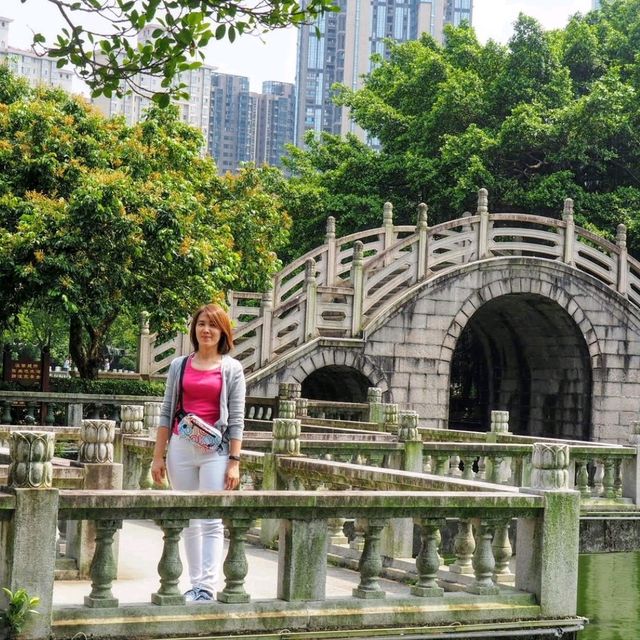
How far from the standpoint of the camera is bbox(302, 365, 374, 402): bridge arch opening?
27906mm

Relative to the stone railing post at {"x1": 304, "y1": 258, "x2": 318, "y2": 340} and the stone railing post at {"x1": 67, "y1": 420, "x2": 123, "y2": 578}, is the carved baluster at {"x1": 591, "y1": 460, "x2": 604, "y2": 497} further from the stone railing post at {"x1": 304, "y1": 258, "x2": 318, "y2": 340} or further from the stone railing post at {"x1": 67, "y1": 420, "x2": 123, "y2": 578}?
the stone railing post at {"x1": 304, "y1": 258, "x2": 318, "y2": 340}

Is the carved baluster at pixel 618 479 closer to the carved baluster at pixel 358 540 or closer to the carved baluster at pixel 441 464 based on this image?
the carved baluster at pixel 441 464

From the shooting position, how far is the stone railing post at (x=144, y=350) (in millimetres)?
24656

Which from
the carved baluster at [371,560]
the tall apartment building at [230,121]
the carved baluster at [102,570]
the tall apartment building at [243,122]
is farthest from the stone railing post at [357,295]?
the tall apartment building at [230,121]

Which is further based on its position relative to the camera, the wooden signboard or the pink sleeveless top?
the wooden signboard

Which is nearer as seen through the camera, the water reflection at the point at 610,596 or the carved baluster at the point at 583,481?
the water reflection at the point at 610,596

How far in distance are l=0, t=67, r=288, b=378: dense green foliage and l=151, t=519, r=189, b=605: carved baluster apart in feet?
43.1

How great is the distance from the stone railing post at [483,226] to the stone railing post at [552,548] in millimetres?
20284

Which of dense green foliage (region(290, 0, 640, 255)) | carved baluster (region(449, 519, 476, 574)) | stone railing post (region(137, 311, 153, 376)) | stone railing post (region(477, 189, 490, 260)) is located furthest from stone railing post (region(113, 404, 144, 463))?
dense green foliage (region(290, 0, 640, 255))

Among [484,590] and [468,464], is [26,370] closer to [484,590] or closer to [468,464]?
[468,464]

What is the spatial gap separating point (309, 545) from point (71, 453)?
9841mm

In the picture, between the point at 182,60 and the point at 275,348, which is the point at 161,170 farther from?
the point at 182,60

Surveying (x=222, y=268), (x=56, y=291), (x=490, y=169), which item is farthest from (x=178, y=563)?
(x=490, y=169)

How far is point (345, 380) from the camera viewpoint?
2847 cm
